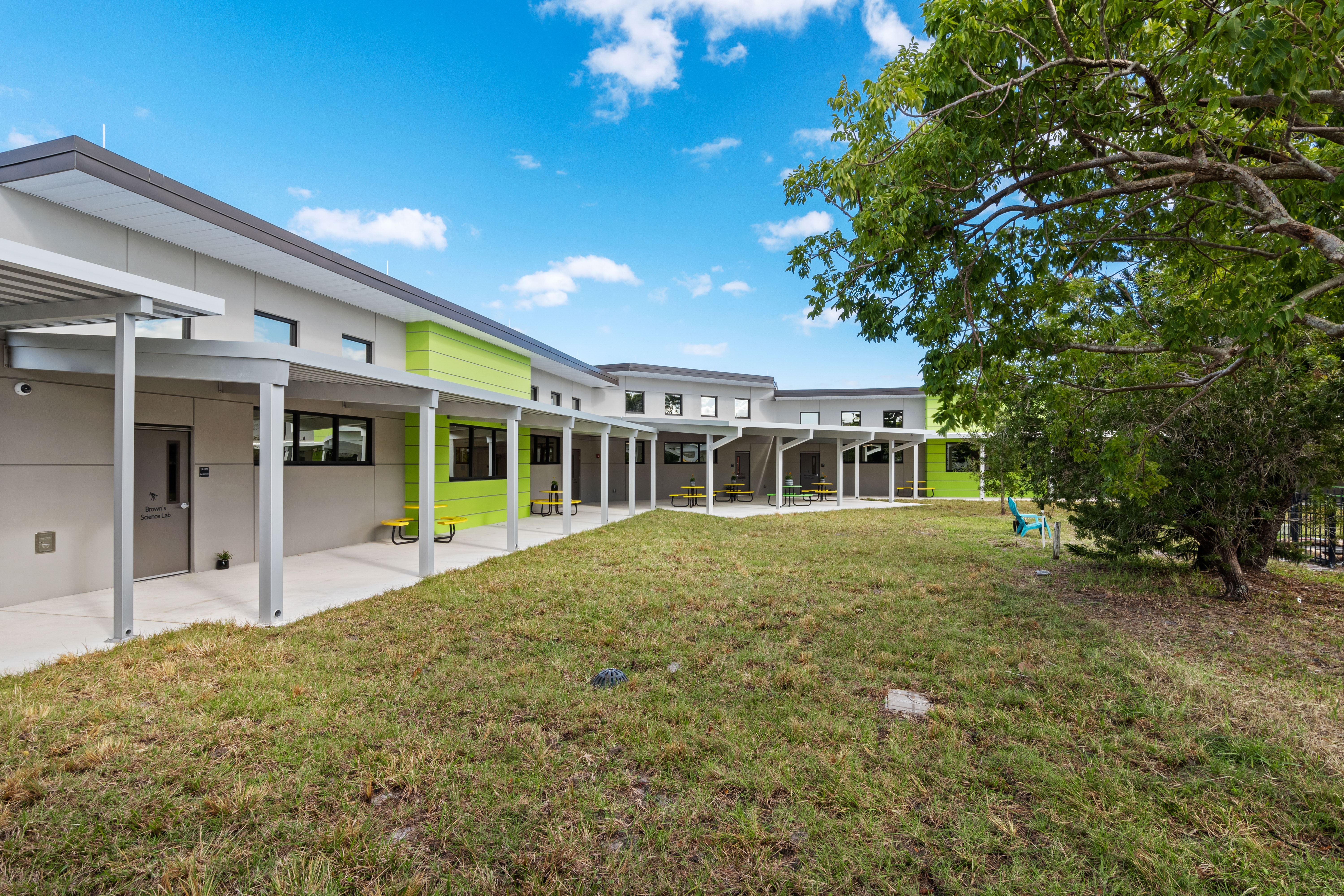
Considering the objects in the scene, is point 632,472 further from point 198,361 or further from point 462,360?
point 198,361

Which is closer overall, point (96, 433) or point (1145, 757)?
point (1145, 757)

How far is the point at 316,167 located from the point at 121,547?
15.8 metres

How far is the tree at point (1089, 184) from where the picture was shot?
11.3 feet

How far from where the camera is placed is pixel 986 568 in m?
9.41

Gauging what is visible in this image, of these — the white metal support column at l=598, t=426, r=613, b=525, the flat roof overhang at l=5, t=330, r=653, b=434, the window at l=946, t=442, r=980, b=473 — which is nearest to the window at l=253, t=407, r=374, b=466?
the flat roof overhang at l=5, t=330, r=653, b=434

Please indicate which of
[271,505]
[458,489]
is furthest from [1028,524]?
[271,505]

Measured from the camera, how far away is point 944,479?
26.0m

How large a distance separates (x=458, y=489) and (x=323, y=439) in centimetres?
348

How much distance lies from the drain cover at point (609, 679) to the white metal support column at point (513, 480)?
592 centimetres

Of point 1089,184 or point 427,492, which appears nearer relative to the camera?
point 1089,184

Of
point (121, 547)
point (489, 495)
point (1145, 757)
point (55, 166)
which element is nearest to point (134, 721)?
point (121, 547)

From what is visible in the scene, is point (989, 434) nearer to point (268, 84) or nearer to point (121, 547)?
point (121, 547)

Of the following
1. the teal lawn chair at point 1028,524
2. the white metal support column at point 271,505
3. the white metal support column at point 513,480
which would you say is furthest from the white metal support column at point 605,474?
the teal lawn chair at point 1028,524

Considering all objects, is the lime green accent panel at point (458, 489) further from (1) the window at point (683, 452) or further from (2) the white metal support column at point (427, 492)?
(1) the window at point (683, 452)
